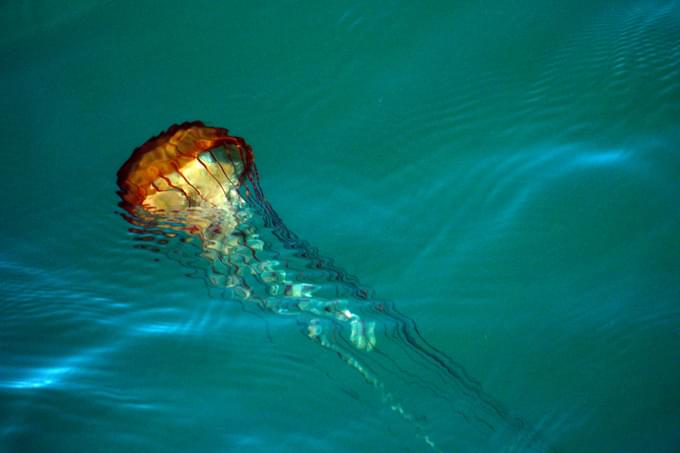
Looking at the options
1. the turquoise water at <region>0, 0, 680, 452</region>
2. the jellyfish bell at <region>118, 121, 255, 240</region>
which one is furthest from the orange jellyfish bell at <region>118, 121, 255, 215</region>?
the turquoise water at <region>0, 0, 680, 452</region>

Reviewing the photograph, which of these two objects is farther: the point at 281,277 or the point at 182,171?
the point at 281,277

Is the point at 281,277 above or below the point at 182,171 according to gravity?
below

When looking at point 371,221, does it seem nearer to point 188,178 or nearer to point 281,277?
point 281,277

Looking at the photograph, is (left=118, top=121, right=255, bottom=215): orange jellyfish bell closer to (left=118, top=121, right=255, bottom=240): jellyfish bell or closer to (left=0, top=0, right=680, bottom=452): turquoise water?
(left=118, top=121, right=255, bottom=240): jellyfish bell

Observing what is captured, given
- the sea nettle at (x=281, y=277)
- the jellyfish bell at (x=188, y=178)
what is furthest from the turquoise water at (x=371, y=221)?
the jellyfish bell at (x=188, y=178)

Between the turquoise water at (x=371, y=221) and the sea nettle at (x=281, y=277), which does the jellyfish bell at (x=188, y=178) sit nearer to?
the sea nettle at (x=281, y=277)

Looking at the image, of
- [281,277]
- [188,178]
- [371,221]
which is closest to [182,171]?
[188,178]

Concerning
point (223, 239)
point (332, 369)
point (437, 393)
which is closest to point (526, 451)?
point (437, 393)
